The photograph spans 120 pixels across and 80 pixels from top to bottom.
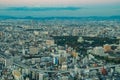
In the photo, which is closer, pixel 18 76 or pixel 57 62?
pixel 18 76

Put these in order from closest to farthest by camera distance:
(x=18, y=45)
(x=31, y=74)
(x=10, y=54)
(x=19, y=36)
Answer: (x=31, y=74) < (x=10, y=54) < (x=18, y=45) < (x=19, y=36)

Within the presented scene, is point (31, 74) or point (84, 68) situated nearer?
point (31, 74)

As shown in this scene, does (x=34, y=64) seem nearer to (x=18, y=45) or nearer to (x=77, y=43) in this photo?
(x=18, y=45)

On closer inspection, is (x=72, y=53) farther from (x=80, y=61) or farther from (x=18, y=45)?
(x=18, y=45)

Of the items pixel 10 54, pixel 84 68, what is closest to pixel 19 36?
pixel 10 54

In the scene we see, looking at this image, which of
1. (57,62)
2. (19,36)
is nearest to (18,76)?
(57,62)

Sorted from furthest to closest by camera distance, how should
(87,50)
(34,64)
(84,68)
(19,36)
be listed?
(19,36)
(87,50)
(34,64)
(84,68)

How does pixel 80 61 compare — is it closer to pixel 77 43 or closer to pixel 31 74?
pixel 31 74

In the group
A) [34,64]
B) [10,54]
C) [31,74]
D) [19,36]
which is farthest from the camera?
[19,36]

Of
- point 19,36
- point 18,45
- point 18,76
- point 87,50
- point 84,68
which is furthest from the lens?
point 19,36
